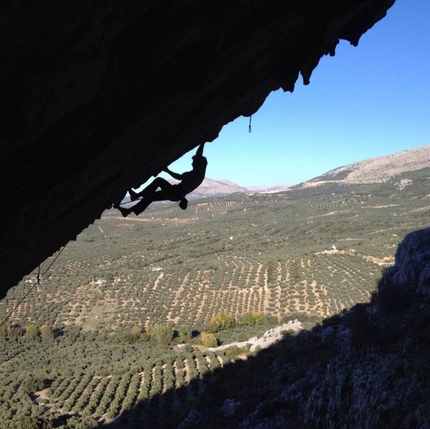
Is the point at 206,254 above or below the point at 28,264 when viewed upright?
below

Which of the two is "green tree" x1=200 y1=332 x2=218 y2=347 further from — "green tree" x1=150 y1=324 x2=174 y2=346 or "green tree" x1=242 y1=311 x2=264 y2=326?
"green tree" x1=242 y1=311 x2=264 y2=326

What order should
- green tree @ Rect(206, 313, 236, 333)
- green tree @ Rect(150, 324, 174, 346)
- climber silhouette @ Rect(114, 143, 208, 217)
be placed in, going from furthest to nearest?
green tree @ Rect(206, 313, 236, 333)
green tree @ Rect(150, 324, 174, 346)
climber silhouette @ Rect(114, 143, 208, 217)


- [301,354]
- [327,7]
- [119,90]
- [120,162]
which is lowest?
[301,354]

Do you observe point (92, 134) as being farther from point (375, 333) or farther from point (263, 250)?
point (263, 250)

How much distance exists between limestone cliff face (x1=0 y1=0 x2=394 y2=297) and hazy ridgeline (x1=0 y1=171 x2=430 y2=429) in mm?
15598

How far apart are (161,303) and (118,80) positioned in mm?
44807

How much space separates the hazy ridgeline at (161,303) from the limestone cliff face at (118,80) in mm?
15598

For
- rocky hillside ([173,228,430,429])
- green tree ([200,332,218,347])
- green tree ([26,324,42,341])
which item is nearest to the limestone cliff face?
rocky hillside ([173,228,430,429])

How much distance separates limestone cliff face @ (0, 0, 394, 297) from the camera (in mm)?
2285

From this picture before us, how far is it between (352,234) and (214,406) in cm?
6521

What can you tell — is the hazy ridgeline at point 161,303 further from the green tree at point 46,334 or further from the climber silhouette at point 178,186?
the climber silhouette at point 178,186

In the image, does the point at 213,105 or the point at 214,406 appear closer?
the point at 213,105

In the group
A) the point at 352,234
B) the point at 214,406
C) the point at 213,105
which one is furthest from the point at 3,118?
the point at 352,234

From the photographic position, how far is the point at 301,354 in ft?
55.2
